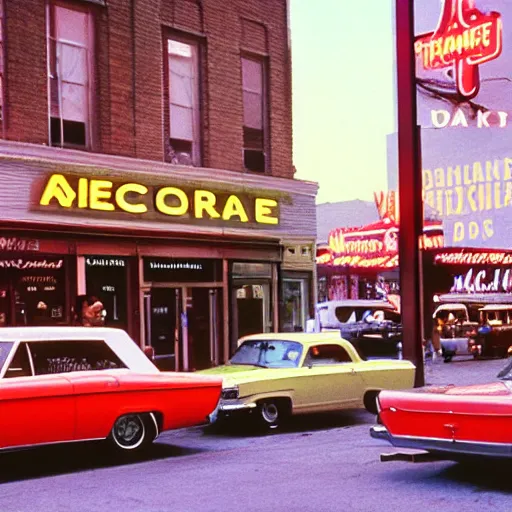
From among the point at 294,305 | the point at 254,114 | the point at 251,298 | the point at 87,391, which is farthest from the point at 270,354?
the point at 254,114

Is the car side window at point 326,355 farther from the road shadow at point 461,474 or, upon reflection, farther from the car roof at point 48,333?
the road shadow at point 461,474

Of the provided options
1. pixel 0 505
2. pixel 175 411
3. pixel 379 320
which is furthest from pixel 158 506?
pixel 379 320

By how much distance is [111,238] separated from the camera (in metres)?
18.4

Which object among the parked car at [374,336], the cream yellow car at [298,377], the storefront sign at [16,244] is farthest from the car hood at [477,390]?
the parked car at [374,336]

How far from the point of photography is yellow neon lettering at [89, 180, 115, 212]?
18094 millimetres

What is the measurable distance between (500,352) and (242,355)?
16434 millimetres

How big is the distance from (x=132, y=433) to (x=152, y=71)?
34.5 feet

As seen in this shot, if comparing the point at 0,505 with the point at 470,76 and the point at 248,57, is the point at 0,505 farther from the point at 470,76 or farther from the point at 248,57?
the point at 470,76

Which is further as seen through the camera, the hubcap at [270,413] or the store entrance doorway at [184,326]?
the store entrance doorway at [184,326]

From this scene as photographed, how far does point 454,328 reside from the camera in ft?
91.9

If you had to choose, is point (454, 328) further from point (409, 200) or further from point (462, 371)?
point (409, 200)

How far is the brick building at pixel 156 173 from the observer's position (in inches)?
680

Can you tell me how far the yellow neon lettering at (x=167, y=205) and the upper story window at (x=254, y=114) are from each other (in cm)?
256

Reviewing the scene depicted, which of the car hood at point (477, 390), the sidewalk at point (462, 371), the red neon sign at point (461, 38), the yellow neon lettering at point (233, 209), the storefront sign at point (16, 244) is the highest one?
the red neon sign at point (461, 38)
